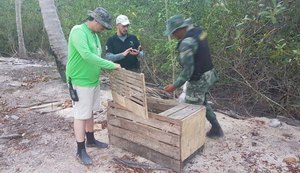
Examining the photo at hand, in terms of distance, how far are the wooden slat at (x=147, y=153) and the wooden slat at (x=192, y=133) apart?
13cm

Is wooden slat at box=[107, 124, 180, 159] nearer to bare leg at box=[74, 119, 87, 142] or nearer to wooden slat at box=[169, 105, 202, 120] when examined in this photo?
wooden slat at box=[169, 105, 202, 120]

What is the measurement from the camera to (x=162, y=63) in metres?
7.33

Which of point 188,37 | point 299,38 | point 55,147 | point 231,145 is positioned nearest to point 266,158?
point 231,145

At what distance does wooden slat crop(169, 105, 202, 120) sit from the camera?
364 cm

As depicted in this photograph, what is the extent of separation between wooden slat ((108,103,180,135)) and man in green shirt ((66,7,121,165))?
1.02 feet

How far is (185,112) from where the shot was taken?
3.80 metres

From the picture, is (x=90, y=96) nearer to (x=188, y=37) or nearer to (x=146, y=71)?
(x=188, y=37)

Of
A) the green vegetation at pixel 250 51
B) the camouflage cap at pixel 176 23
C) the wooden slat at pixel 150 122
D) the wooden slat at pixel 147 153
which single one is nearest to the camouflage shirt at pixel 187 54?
the camouflage cap at pixel 176 23

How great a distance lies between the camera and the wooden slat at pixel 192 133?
11.9ft

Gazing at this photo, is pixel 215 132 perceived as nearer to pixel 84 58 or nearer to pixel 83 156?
A: pixel 83 156

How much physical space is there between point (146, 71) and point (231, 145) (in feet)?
11.7

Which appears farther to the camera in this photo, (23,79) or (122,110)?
(23,79)

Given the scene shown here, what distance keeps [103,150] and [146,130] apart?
829mm

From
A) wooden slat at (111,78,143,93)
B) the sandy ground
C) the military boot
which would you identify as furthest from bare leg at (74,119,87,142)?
wooden slat at (111,78,143,93)
